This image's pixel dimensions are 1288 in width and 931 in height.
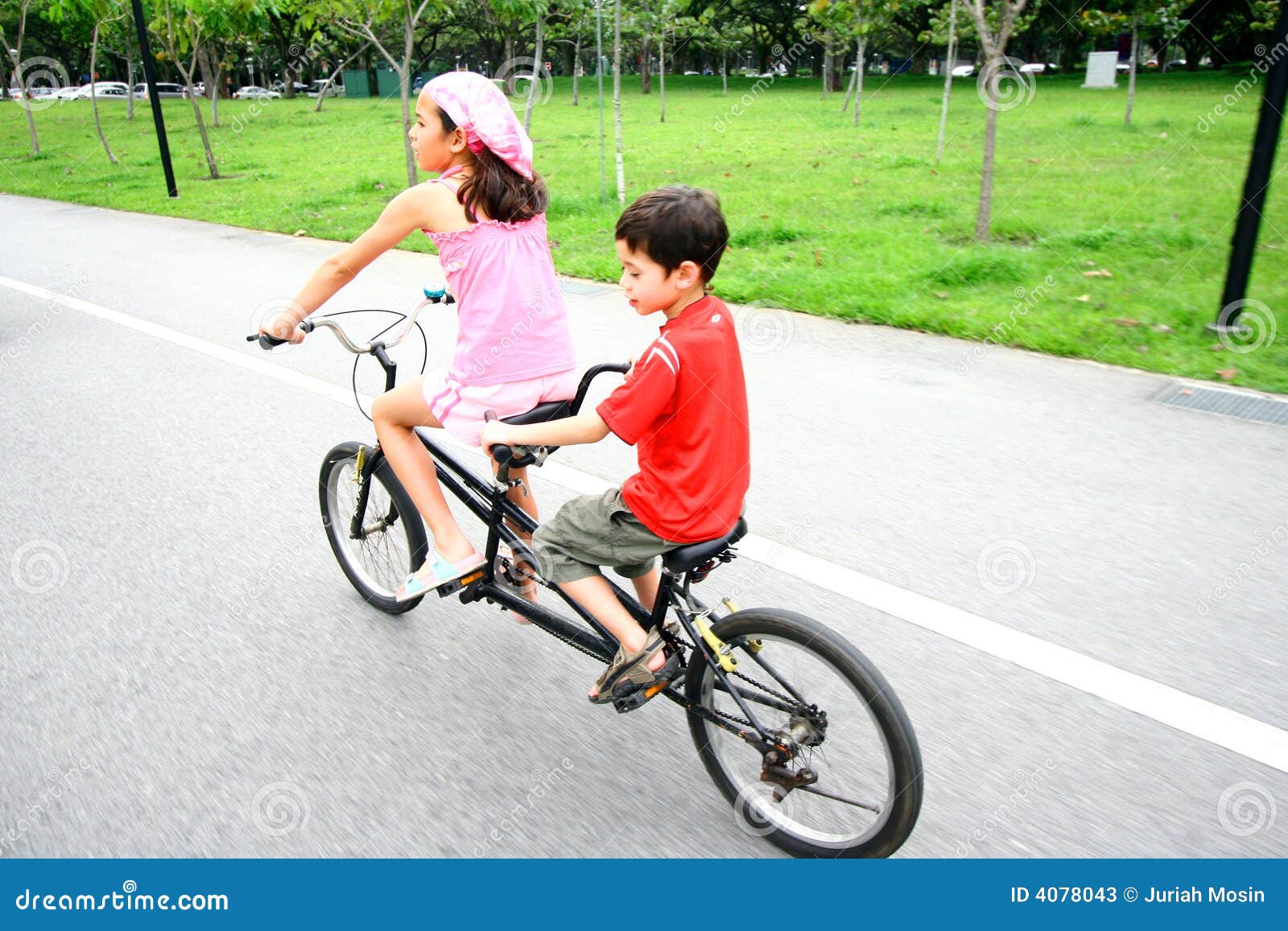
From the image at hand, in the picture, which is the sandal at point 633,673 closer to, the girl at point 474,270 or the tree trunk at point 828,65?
the girl at point 474,270

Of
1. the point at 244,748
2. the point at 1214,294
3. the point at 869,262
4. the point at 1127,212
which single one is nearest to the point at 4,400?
the point at 244,748

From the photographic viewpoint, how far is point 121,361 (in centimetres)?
663

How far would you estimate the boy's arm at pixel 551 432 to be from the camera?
2293mm

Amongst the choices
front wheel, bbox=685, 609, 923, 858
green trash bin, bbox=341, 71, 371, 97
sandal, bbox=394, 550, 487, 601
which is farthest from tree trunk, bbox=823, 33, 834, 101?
front wheel, bbox=685, 609, 923, 858

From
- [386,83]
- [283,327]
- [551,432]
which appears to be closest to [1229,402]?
[551,432]

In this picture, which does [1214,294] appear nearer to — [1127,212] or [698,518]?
[1127,212]

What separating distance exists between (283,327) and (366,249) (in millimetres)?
353

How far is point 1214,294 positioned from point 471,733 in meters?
6.34

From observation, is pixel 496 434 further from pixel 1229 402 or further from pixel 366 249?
pixel 1229 402

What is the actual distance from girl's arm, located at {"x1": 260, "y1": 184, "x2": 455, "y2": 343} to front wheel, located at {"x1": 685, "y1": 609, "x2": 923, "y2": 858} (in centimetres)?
137

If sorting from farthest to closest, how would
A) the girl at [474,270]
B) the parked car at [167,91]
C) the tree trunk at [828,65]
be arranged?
the parked car at [167,91] < the tree trunk at [828,65] < the girl at [474,270]

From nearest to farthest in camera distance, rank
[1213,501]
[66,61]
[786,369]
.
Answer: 1. [1213,501]
2. [786,369]
3. [66,61]

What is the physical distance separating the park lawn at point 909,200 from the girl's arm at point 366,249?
156 inches

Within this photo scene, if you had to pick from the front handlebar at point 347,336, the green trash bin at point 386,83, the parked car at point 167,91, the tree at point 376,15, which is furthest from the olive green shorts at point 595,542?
the green trash bin at point 386,83
